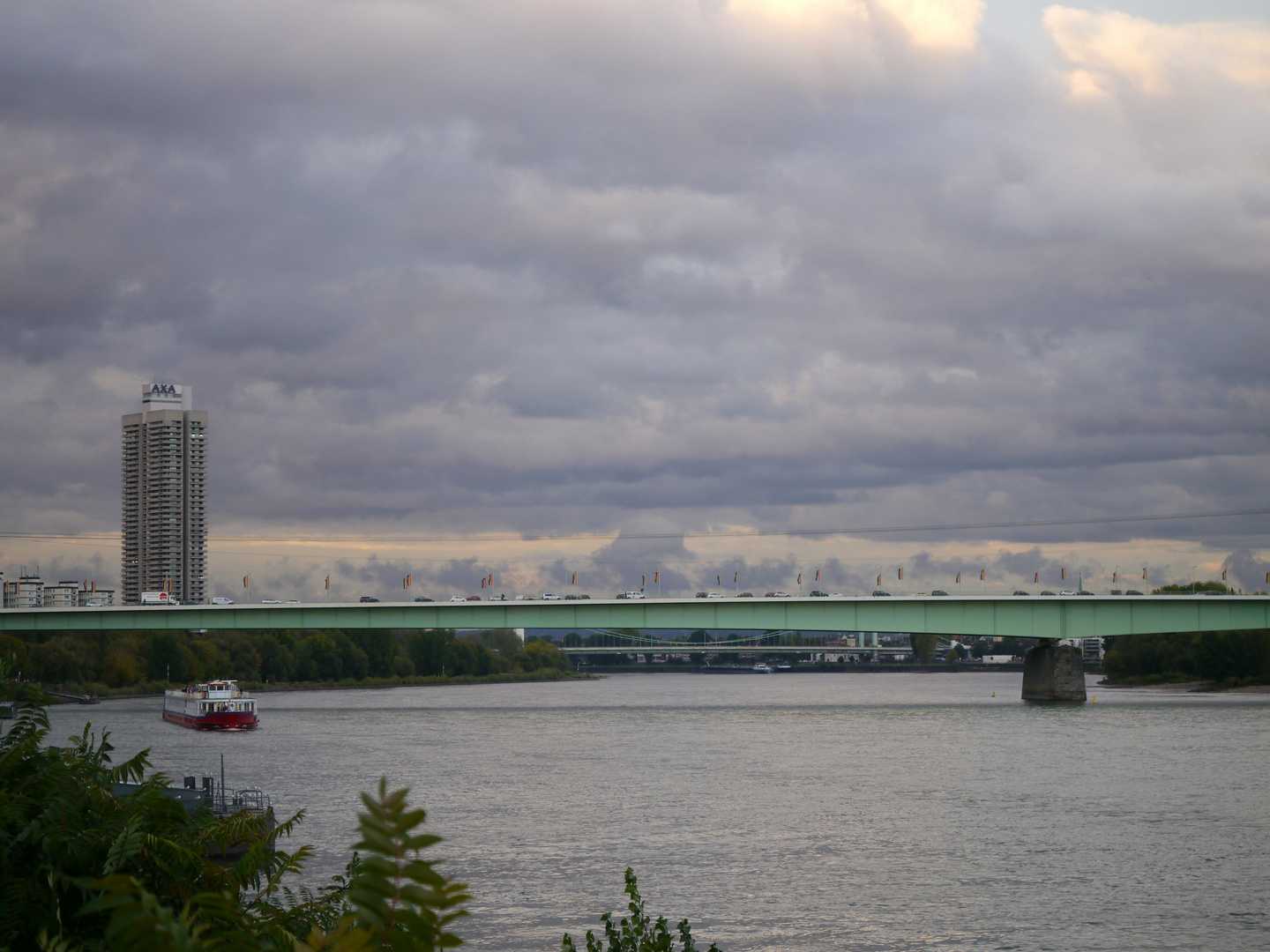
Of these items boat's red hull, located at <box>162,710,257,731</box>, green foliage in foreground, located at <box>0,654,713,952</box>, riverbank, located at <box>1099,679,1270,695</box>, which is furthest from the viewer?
riverbank, located at <box>1099,679,1270,695</box>

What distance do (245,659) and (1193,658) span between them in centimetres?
11824

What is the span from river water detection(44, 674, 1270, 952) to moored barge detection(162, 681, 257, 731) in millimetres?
1930

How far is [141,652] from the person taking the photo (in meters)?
150

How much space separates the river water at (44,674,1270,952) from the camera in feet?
99.6

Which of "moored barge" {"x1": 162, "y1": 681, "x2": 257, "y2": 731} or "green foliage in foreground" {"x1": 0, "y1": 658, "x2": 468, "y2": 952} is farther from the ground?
"green foliage in foreground" {"x1": 0, "y1": 658, "x2": 468, "y2": 952}

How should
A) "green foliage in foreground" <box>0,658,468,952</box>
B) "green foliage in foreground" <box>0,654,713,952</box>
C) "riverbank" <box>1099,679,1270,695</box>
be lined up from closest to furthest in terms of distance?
"green foliage in foreground" <box>0,654,713,952</box> < "green foliage in foreground" <box>0,658,468,952</box> < "riverbank" <box>1099,679,1270,695</box>

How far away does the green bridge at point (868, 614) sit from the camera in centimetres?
9606

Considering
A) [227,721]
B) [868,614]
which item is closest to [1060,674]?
[868,614]

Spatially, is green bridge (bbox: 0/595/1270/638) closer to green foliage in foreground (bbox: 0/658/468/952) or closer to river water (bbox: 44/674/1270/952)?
river water (bbox: 44/674/1270/952)

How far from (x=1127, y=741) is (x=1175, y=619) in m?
28.8

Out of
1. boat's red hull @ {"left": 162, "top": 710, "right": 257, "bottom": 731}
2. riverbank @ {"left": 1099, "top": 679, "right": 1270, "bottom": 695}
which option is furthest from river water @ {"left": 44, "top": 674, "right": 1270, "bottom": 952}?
riverbank @ {"left": 1099, "top": 679, "right": 1270, "bottom": 695}

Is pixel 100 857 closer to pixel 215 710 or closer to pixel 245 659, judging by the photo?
pixel 215 710

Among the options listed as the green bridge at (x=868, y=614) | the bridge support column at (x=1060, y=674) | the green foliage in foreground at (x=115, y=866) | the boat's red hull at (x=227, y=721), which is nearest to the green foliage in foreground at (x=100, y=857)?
the green foliage in foreground at (x=115, y=866)

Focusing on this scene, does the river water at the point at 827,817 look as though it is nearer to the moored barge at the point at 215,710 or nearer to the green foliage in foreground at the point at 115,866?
the moored barge at the point at 215,710
